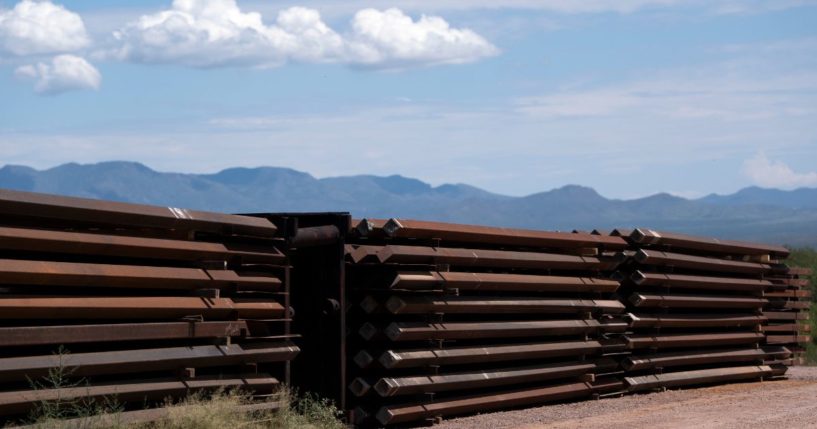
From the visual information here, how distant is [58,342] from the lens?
1102 cm

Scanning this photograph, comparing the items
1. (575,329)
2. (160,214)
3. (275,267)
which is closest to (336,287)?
(275,267)

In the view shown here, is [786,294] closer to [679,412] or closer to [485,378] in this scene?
[679,412]

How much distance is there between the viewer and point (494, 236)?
1705 cm

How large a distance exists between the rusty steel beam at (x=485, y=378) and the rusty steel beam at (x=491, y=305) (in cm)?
80

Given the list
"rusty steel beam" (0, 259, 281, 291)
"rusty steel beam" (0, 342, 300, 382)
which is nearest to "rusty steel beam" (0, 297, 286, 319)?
"rusty steel beam" (0, 259, 281, 291)

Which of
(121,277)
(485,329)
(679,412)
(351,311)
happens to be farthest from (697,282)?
(121,277)

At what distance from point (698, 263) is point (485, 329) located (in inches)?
268

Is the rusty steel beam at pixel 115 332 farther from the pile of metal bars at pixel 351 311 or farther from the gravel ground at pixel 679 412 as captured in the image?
the gravel ground at pixel 679 412

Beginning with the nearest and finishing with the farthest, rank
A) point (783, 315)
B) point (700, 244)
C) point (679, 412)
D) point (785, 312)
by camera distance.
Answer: point (679, 412), point (700, 244), point (783, 315), point (785, 312)

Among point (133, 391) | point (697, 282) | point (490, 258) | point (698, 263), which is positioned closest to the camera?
point (133, 391)

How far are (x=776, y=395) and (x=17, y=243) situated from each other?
42.0 ft

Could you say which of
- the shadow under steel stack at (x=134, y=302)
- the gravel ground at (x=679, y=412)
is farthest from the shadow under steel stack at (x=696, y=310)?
the shadow under steel stack at (x=134, y=302)

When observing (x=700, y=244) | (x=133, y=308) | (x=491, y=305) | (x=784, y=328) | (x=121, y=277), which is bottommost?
(x=784, y=328)

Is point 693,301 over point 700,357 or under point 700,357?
over
